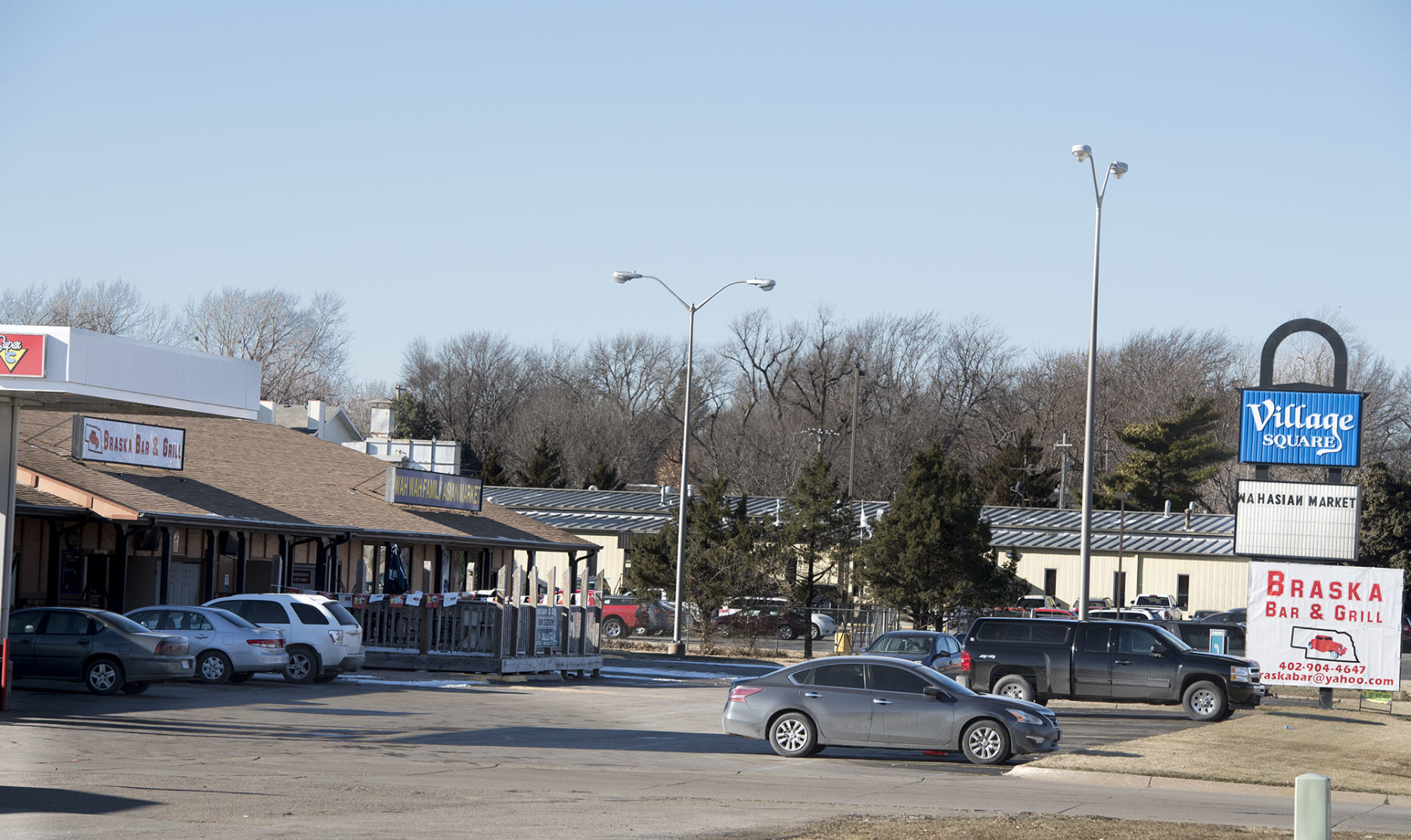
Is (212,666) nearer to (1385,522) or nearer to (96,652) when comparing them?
(96,652)

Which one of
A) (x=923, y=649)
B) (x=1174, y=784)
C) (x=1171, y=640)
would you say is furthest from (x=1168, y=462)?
(x=1174, y=784)

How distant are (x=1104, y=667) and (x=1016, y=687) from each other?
1.63 metres

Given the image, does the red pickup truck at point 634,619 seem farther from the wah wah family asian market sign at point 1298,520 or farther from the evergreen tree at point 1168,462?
the evergreen tree at point 1168,462

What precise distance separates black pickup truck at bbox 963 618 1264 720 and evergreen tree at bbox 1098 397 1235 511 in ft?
187

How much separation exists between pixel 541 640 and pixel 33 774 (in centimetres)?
1709

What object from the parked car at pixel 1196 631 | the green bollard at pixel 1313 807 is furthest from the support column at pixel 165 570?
the green bollard at pixel 1313 807

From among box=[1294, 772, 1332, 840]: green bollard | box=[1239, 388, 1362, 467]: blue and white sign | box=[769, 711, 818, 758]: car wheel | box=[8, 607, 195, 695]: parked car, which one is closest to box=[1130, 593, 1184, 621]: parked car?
box=[1239, 388, 1362, 467]: blue and white sign

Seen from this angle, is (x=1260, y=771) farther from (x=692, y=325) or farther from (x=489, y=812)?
(x=692, y=325)

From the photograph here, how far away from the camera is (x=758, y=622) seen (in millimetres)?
43688

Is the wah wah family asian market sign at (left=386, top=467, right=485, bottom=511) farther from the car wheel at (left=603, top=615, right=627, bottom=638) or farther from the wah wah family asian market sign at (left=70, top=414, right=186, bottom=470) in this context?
the car wheel at (left=603, top=615, right=627, bottom=638)

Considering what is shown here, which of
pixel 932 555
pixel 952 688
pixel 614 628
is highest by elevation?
pixel 932 555

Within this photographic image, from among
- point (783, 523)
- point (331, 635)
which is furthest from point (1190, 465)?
point (331, 635)

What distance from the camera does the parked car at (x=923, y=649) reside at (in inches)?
1172

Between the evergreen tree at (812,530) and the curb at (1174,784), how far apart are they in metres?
25.3
